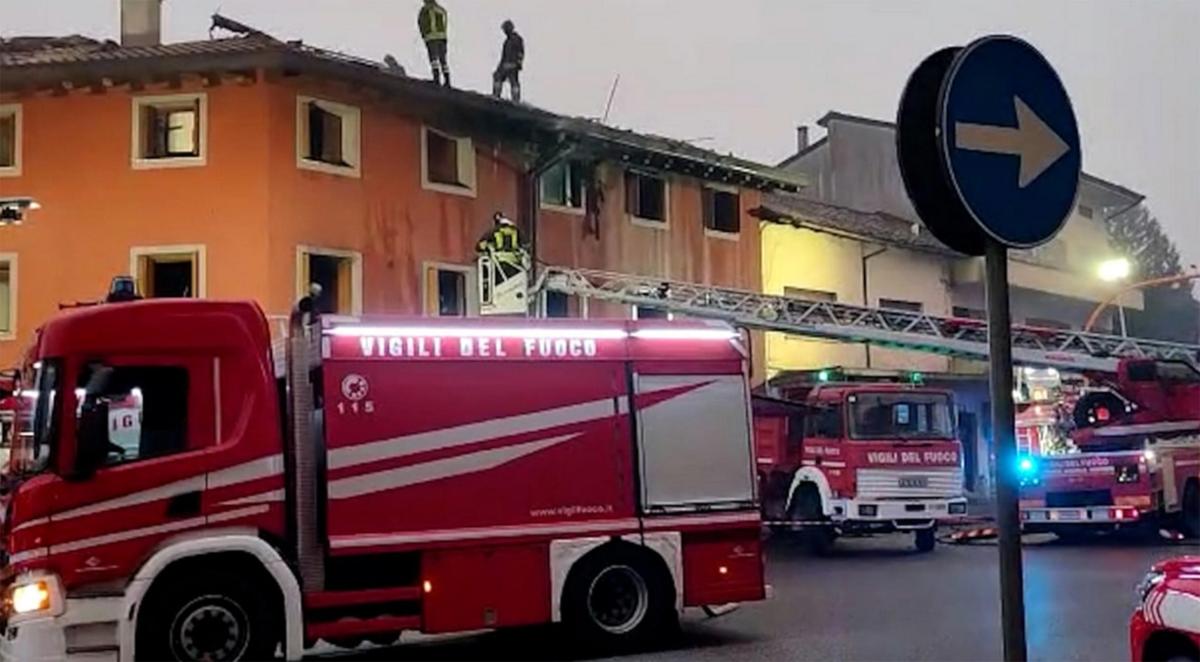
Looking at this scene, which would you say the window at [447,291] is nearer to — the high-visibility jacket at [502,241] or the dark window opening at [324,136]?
the high-visibility jacket at [502,241]

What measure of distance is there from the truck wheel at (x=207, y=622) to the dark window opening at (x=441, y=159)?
11.3 meters

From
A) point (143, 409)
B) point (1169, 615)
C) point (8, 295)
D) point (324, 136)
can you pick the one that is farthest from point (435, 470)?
point (8, 295)

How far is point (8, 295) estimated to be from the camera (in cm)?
1719

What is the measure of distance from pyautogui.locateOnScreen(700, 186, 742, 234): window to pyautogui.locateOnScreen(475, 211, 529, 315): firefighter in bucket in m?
4.33

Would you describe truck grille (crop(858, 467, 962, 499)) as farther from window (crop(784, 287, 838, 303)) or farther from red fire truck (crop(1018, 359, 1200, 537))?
window (crop(784, 287, 838, 303))

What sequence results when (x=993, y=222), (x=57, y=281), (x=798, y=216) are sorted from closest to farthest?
(x=993, y=222) → (x=57, y=281) → (x=798, y=216)

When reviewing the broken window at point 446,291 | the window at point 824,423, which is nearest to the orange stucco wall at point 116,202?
the broken window at point 446,291

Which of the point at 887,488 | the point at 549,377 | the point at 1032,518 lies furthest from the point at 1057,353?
the point at 549,377

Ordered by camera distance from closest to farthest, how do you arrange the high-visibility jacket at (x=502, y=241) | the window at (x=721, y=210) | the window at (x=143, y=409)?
the window at (x=143, y=409)
the high-visibility jacket at (x=502, y=241)
the window at (x=721, y=210)

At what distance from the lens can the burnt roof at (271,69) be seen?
55.5ft

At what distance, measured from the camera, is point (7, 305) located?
1719 centimetres

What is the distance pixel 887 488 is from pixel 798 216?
8.16 m

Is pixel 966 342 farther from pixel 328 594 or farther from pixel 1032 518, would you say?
pixel 328 594

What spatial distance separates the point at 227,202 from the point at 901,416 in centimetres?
860
